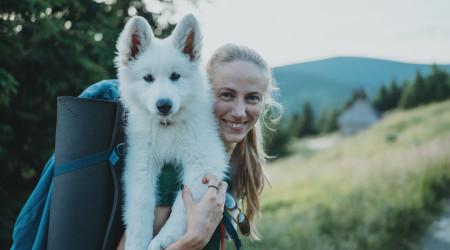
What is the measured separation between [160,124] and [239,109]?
0.69 metres

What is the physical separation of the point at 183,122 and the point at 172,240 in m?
0.80

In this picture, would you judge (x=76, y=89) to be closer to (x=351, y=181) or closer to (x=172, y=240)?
(x=172, y=240)

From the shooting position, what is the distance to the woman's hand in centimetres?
181

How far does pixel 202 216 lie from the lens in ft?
6.03

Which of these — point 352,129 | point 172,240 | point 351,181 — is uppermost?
point 172,240

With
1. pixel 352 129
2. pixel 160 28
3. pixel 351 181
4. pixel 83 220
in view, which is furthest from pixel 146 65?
pixel 352 129

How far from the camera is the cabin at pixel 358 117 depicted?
150 feet

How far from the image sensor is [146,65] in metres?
2.11

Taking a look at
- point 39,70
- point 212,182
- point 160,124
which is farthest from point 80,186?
point 39,70

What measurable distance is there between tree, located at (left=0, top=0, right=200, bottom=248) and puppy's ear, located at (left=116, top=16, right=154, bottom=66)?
6.14 feet

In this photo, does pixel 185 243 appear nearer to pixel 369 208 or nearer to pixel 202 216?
pixel 202 216

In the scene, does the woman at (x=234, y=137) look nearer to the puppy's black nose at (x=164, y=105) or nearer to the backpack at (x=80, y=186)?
the backpack at (x=80, y=186)

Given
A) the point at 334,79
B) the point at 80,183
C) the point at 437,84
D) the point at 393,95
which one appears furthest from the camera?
the point at 334,79

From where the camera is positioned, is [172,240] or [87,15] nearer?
[172,240]
